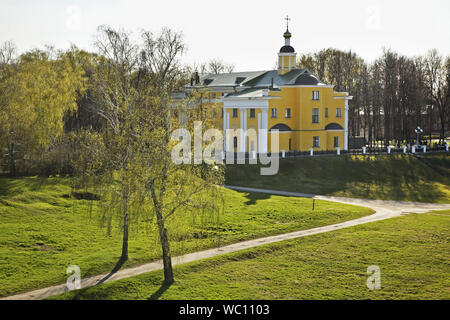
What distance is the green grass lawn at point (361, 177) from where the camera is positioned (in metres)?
38.1

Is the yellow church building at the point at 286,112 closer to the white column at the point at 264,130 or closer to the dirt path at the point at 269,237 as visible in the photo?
the white column at the point at 264,130

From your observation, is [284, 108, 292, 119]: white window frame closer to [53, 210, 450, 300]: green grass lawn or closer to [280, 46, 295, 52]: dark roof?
[280, 46, 295, 52]: dark roof

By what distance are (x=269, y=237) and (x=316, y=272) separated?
16.8 ft

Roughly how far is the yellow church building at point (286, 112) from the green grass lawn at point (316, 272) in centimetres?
2504

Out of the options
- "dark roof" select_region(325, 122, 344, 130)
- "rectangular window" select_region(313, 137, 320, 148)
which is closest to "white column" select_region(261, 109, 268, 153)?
"rectangular window" select_region(313, 137, 320, 148)

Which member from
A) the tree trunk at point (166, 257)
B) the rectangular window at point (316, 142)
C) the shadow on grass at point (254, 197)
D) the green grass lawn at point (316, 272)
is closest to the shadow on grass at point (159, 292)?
the green grass lawn at point (316, 272)

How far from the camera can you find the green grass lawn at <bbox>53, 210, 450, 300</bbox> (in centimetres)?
1606

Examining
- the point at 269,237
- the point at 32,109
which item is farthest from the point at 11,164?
the point at 269,237

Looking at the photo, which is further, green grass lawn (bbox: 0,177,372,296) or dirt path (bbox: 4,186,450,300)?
green grass lawn (bbox: 0,177,372,296)

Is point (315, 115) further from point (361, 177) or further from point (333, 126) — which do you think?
point (361, 177)

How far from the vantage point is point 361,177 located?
139 feet

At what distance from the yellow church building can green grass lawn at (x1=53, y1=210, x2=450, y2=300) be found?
986 inches
